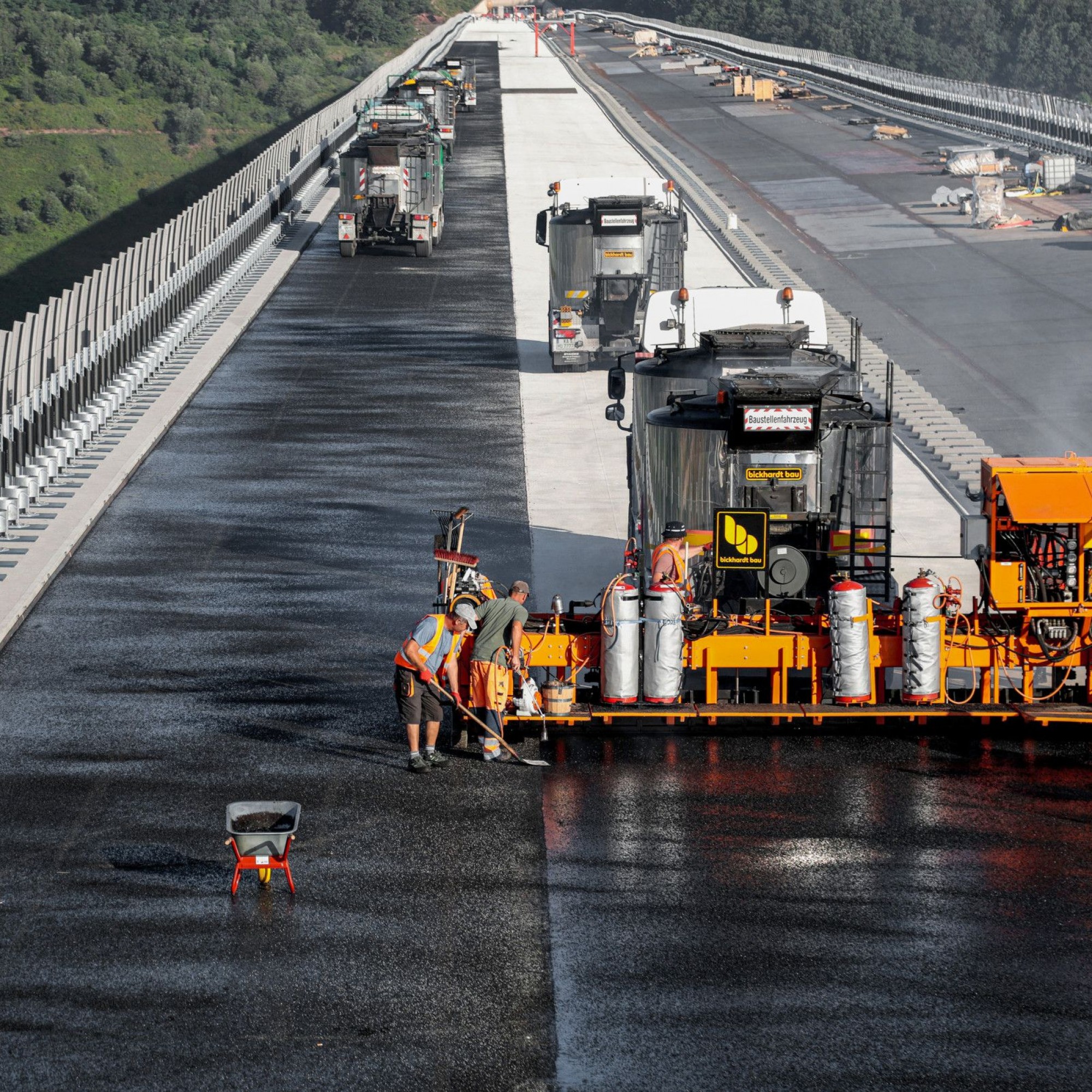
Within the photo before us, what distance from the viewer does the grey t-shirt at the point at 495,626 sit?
49.4 ft

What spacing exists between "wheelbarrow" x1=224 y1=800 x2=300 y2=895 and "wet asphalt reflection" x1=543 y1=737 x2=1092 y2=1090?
5.70 ft

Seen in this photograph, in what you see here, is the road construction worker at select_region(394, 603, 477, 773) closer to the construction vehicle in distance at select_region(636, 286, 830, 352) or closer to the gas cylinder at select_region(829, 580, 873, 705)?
the gas cylinder at select_region(829, 580, 873, 705)

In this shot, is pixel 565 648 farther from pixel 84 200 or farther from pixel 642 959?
pixel 84 200

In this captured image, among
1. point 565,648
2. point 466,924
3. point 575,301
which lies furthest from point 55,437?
point 466,924

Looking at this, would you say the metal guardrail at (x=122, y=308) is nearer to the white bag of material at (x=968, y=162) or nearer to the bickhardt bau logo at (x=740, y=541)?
the bickhardt bau logo at (x=740, y=541)

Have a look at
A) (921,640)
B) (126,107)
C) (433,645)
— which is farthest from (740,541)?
(126,107)

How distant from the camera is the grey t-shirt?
49.4 ft

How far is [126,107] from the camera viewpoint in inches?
5027

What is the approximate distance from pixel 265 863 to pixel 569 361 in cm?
2209

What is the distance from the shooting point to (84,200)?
105938mm

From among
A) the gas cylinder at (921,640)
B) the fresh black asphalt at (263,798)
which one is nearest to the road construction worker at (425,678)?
the fresh black asphalt at (263,798)

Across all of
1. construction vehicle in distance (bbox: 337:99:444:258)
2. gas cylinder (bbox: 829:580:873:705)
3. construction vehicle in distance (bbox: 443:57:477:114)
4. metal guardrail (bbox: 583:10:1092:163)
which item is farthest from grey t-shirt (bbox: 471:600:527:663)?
construction vehicle in distance (bbox: 443:57:477:114)

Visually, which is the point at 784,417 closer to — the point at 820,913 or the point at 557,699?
the point at 557,699

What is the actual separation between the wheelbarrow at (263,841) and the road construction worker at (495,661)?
275 cm
